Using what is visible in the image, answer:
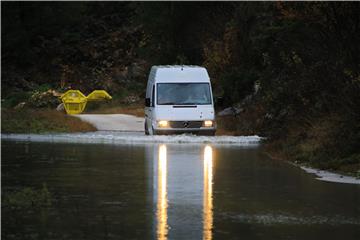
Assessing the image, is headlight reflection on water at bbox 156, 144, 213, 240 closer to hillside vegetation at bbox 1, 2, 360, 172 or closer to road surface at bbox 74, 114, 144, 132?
hillside vegetation at bbox 1, 2, 360, 172

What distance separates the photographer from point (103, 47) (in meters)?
70.4

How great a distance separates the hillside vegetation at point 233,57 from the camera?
26.7 meters

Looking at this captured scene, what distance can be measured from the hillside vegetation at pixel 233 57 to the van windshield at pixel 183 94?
2072 millimetres

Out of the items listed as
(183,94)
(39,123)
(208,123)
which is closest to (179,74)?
(183,94)

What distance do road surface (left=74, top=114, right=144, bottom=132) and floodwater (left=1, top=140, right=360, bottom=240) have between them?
1350 centimetres

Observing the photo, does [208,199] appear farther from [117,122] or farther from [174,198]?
[117,122]

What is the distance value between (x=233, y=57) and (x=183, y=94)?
14065 millimetres

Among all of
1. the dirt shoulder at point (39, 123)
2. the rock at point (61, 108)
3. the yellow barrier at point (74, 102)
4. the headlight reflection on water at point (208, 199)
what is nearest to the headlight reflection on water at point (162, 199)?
the headlight reflection on water at point (208, 199)

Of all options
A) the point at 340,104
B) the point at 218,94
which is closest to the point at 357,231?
the point at 340,104

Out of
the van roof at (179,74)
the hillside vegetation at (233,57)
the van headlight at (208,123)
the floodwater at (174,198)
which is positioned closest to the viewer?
the floodwater at (174,198)

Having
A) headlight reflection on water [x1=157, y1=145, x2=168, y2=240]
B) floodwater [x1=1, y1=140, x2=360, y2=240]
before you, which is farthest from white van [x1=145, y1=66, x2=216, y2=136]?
headlight reflection on water [x1=157, y1=145, x2=168, y2=240]

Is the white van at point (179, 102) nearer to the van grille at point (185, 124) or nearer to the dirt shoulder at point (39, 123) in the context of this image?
the van grille at point (185, 124)

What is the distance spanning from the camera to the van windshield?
34.3 metres

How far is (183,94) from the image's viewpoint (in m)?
34.6
